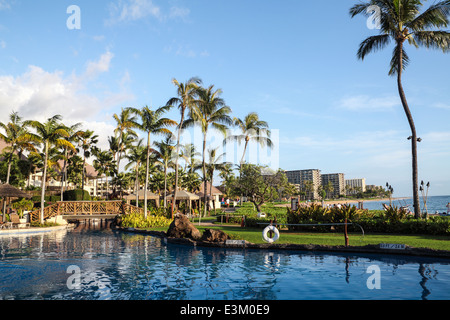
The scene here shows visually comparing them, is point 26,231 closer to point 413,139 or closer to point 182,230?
point 182,230

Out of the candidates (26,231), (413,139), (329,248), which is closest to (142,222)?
(26,231)

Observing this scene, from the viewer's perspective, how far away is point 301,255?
13953 mm

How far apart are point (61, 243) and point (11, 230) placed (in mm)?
7435

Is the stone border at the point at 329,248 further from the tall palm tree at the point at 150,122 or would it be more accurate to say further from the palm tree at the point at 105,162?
the palm tree at the point at 105,162

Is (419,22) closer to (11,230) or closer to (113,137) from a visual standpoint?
(11,230)

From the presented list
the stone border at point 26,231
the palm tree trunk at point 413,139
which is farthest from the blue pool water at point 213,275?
the stone border at point 26,231

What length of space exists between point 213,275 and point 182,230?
8.60 metres

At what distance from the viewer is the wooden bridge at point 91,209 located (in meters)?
30.8

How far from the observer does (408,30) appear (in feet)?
68.6

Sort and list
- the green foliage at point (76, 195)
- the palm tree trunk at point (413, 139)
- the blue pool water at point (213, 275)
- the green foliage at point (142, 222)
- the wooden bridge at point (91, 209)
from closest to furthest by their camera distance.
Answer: the blue pool water at point (213, 275)
the palm tree trunk at point (413, 139)
the green foliage at point (142, 222)
the wooden bridge at point (91, 209)
the green foliage at point (76, 195)

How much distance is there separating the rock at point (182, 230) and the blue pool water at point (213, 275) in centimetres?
256

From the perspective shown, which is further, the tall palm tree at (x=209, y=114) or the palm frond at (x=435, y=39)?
the tall palm tree at (x=209, y=114)

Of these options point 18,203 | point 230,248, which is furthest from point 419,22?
point 18,203

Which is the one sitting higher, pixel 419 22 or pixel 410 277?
pixel 419 22
